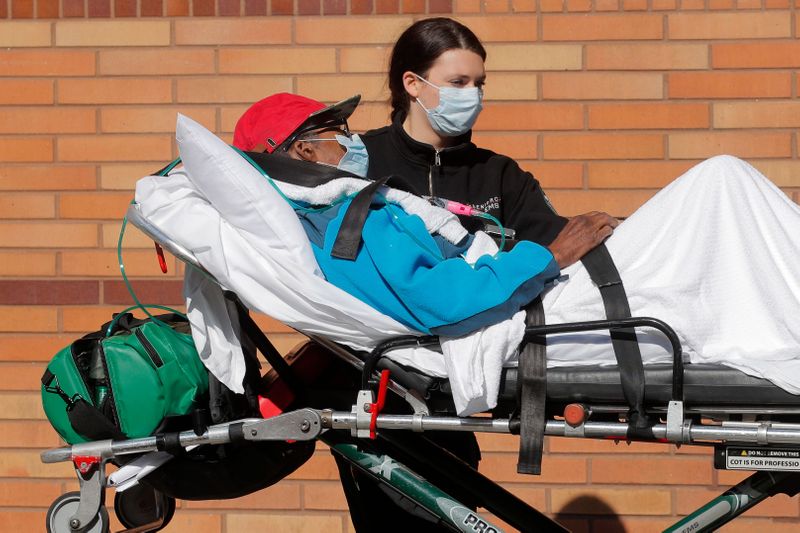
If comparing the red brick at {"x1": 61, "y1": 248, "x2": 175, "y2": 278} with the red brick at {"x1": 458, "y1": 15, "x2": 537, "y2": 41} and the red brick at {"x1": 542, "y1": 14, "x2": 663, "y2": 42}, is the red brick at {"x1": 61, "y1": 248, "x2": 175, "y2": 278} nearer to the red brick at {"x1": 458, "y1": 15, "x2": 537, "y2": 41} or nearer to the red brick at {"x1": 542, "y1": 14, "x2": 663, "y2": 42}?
the red brick at {"x1": 458, "y1": 15, "x2": 537, "y2": 41}

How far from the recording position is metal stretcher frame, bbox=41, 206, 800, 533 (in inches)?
109

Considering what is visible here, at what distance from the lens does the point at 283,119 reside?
3.35 meters

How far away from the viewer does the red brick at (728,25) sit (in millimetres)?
4645

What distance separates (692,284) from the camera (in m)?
2.89

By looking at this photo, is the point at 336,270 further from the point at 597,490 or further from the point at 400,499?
the point at 597,490

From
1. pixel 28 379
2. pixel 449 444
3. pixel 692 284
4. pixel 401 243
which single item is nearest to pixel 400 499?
pixel 449 444

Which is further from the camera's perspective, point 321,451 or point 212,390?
point 321,451

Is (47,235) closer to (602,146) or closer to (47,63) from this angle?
(47,63)

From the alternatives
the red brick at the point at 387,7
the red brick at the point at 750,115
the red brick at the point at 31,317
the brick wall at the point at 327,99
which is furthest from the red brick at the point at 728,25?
the red brick at the point at 31,317

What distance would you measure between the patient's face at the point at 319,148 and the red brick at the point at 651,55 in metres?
1.67

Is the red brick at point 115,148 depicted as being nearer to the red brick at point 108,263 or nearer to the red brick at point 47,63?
the red brick at point 47,63

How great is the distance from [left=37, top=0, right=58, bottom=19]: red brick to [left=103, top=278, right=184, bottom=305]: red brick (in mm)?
1094

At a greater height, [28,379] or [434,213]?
[434,213]

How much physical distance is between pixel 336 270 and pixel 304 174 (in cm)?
30
